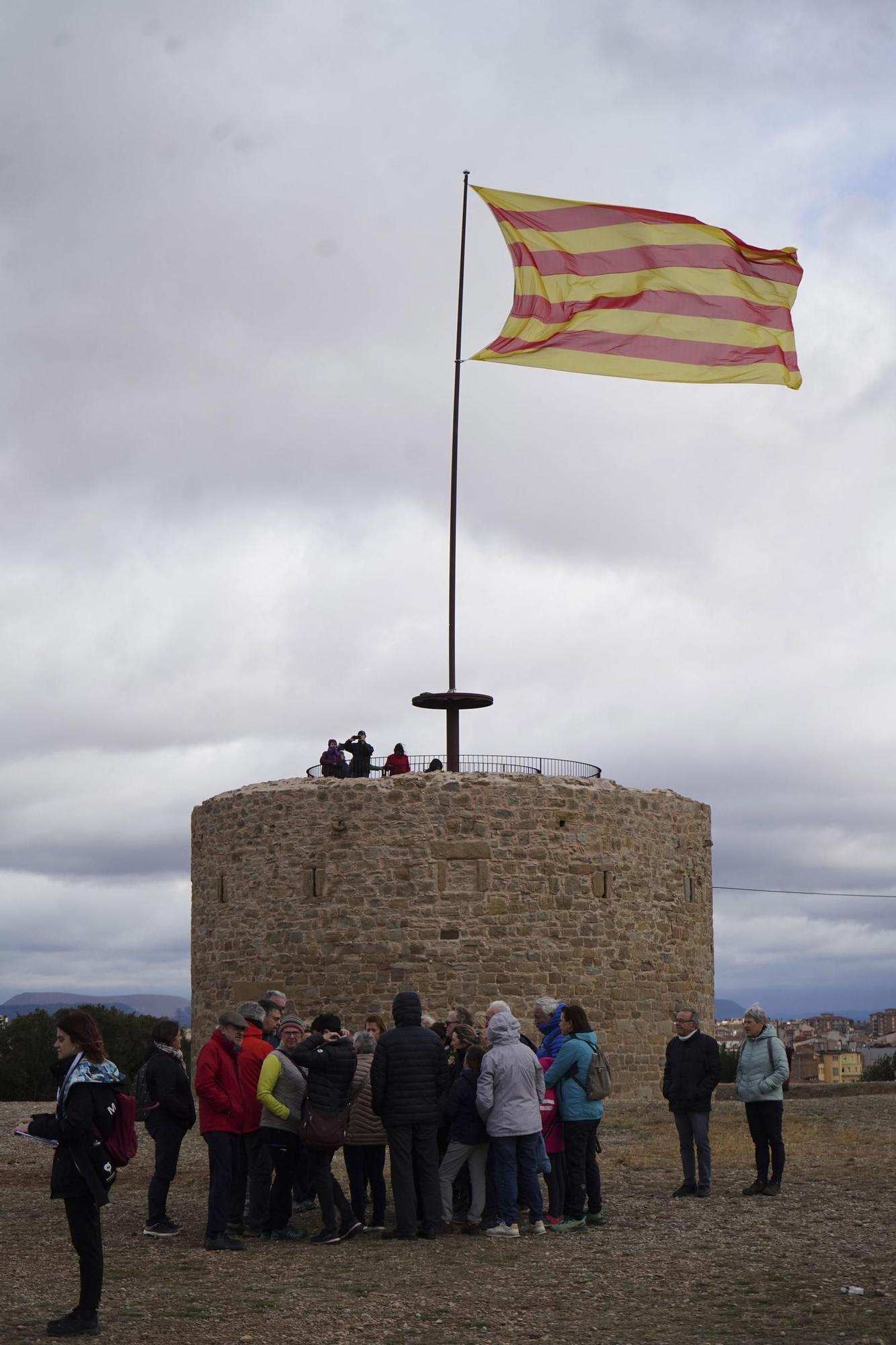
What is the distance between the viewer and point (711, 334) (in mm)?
18672

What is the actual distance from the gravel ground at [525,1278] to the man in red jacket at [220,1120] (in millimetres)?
231

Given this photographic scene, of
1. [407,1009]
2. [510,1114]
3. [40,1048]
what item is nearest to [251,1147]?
[407,1009]

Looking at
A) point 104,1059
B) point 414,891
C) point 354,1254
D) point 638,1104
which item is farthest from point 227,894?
point 104,1059

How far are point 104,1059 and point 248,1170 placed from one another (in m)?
3.34

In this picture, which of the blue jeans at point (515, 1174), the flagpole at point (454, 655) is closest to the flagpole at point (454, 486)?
the flagpole at point (454, 655)

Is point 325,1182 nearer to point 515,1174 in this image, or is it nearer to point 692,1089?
point 515,1174

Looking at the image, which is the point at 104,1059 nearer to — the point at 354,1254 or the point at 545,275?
the point at 354,1254

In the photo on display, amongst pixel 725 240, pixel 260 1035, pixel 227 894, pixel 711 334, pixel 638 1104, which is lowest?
pixel 638 1104

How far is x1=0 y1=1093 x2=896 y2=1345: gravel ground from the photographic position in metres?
7.24

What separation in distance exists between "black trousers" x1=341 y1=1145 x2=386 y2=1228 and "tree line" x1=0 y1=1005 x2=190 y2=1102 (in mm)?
23384

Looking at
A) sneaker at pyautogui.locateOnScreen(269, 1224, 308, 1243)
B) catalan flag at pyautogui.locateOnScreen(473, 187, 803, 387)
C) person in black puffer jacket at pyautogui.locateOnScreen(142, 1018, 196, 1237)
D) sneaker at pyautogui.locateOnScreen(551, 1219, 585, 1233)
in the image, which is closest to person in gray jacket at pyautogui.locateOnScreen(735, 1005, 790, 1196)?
sneaker at pyautogui.locateOnScreen(551, 1219, 585, 1233)

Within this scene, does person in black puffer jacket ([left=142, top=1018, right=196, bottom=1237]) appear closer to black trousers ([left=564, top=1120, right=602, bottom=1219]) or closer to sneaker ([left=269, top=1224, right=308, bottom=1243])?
sneaker ([left=269, top=1224, right=308, bottom=1243])

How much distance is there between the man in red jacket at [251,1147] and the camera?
10062 mm

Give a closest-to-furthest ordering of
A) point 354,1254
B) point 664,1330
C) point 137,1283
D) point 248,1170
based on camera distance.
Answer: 1. point 664,1330
2. point 137,1283
3. point 354,1254
4. point 248,1170
